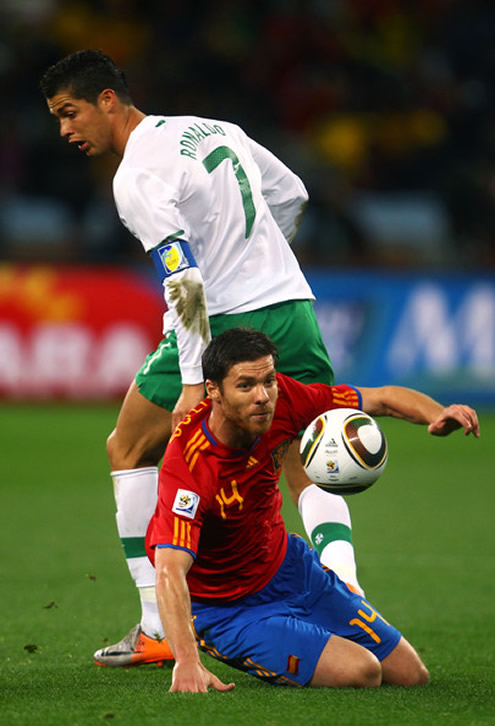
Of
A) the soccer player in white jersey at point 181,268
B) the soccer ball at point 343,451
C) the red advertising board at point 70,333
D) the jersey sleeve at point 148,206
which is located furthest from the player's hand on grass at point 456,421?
the red advertising board at point 70,333

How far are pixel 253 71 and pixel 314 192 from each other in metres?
2.87

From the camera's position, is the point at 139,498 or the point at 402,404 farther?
the point at 139,498

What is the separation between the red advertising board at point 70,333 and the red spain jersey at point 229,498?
9.65 metres

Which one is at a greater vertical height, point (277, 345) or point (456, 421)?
point (277, 345)

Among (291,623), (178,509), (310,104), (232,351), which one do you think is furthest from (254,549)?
(310,104)

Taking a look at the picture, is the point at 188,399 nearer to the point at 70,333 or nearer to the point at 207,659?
the point at 207,659

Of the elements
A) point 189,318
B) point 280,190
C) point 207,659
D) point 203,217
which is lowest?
point 207,659

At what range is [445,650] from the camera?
4488mm

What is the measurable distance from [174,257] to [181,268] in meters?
0.05

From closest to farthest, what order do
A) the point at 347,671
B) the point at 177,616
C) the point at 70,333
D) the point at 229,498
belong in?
the point at 177,616, the point at 229,498, the point at 347,671, the point at 70,333

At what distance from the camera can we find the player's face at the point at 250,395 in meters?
3.53

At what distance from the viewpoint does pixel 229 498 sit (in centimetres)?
366

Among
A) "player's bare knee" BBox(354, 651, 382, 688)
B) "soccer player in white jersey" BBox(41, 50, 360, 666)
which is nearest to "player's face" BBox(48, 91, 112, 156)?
"soccer player in white jersey" BBox(41, 50, 360, 666)

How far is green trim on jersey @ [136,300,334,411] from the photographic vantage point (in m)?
4.29
